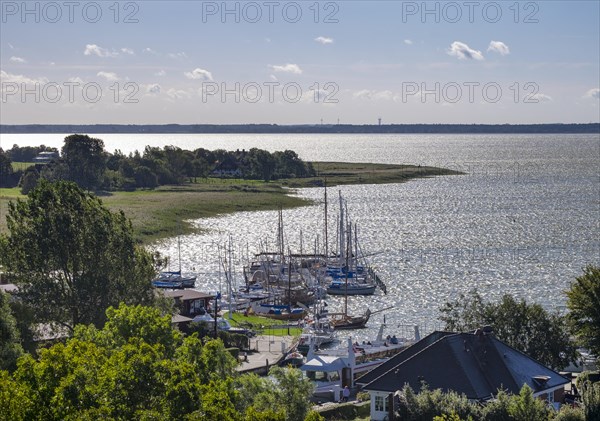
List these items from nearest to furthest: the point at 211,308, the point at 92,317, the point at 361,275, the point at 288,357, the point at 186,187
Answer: the point at 92,317 < the point at 288,357 < the point at 211,308 < the point at 361,275 < the point at 186,187

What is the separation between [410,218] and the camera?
494ft

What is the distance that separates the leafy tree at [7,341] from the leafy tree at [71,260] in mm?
6328

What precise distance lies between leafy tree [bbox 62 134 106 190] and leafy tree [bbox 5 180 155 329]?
391 ft

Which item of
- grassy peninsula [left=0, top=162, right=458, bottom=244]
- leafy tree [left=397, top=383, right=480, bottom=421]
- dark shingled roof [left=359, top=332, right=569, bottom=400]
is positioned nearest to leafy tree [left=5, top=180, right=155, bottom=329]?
dark shingled roof [left=359, top=332, right=569, bottom=400]

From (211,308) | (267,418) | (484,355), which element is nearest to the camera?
(267,418)

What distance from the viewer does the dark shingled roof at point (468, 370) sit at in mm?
39906

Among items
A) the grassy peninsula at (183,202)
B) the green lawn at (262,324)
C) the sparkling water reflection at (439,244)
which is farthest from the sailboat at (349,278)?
the grassy peninsula at (183,202)

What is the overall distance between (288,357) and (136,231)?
63.5 meters

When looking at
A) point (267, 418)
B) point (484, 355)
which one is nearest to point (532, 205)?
point (484, 355)

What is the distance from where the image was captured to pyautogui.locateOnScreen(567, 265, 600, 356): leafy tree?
49.2 meters

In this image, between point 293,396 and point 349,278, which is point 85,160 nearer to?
point 349,278

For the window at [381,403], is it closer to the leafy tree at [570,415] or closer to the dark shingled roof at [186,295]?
the leafy tree at [570,415]

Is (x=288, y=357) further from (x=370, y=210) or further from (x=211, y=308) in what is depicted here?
(x=370, y=210)

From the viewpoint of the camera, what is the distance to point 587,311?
49.9 metres
